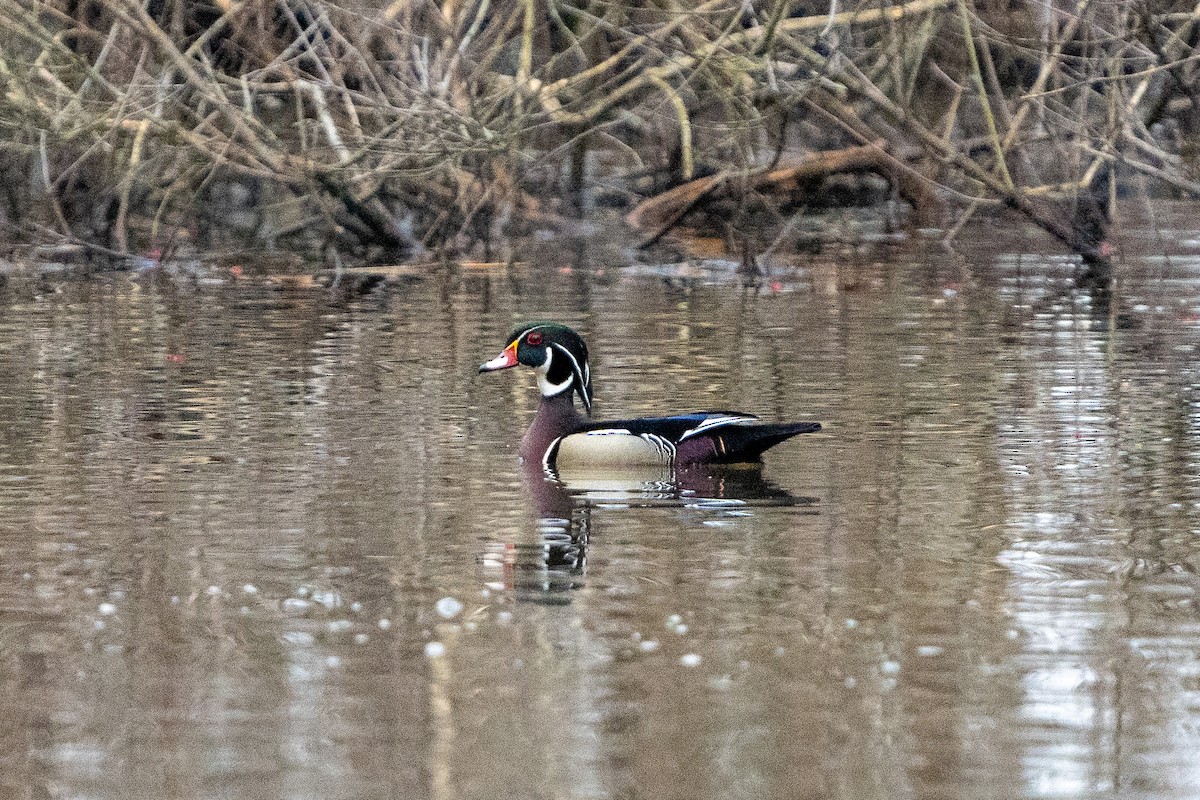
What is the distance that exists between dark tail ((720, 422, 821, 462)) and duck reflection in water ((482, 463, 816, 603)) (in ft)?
0.31

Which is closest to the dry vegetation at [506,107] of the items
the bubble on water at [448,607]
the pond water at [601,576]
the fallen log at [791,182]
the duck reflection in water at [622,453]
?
the fallen log at [791,182]

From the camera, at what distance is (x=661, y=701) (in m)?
6.58

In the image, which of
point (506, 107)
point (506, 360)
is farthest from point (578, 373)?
point (506, 107)

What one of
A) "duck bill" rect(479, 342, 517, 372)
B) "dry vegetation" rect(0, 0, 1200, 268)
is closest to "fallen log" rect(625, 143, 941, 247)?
"dry vegetation" rect(0, 0, 1200, 268)

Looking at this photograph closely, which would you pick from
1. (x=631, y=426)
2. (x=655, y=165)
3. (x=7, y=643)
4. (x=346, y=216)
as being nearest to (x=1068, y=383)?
(x=631, y=426)

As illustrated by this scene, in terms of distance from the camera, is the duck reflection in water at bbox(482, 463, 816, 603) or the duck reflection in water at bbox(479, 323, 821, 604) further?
the duck reflection in water at bbox(479, 323, 821, 604)

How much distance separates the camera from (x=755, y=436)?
10773mm

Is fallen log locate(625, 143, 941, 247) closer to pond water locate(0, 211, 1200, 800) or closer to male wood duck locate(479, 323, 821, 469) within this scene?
pond water locate(0, 211, 1200, 800)

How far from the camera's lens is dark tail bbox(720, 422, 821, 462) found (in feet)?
35.2

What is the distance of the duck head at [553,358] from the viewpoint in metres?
11.6

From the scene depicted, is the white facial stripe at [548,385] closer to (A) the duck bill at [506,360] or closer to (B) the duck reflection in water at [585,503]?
(A) the duck bill at [506,360]

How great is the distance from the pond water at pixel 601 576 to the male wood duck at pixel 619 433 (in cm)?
17

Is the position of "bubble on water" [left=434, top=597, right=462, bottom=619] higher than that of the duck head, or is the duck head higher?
the duck head

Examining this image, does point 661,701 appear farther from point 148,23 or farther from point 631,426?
point 148,23
